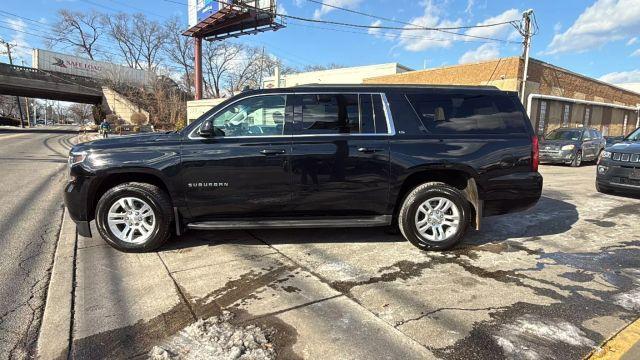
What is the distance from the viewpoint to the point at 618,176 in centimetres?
800

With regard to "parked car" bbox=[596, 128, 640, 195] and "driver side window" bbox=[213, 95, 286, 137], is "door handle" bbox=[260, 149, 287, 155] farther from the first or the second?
"parked car" bbox=[596, 128, 640, 195]

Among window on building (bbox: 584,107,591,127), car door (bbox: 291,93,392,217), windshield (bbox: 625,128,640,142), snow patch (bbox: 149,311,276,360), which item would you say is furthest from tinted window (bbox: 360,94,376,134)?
window on building (bbox: 584,107,591,127)

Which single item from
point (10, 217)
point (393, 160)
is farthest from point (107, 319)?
point (10, 217)

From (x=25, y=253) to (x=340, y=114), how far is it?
4092mm

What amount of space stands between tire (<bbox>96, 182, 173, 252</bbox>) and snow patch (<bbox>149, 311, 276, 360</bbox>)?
1.84 meters

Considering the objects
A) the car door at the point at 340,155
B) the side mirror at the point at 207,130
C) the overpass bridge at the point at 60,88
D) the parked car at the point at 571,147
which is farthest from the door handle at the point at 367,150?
the overpass bridge at the point at 60,88

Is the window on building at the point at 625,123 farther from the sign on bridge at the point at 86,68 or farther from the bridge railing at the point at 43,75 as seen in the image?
the bridge railing at the point at 43,75

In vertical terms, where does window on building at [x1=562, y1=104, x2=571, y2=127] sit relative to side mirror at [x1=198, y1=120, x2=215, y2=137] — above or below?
above

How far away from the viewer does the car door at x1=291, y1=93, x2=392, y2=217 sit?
4.61 meters

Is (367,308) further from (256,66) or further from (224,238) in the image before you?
(256,66)

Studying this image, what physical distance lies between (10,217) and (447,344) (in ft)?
22.5

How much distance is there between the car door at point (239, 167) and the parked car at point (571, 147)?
48.0 ft

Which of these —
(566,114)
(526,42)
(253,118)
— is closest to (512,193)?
(253,118)

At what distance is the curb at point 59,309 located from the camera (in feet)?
9.45
